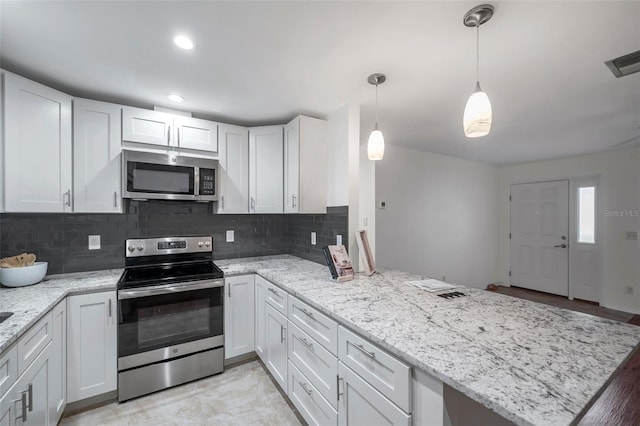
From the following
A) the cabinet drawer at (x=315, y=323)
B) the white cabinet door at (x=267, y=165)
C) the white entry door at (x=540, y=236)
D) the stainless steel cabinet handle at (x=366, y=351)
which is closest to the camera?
the stainless steel cabinet handle at (x=366, y=351)

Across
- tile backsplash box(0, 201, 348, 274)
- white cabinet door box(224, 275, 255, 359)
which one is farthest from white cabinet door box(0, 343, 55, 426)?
white cabinet door box(224, 275, 255, 359)

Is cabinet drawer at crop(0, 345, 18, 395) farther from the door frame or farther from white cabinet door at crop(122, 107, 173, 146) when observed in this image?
the door frame

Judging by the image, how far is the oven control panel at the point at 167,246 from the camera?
2.43 m

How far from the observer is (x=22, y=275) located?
182 cm

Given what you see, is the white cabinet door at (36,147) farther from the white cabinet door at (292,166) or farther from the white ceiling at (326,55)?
the white cabinet door at (292,166)

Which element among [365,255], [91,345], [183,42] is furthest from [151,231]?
[365,255]

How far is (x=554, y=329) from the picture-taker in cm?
122

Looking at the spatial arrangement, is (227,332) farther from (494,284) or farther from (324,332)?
(494,284)

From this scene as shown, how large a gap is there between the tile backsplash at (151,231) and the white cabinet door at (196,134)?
23.1 inches

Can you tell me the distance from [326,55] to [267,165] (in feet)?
4.38

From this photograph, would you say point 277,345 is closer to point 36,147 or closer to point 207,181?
point 207,181

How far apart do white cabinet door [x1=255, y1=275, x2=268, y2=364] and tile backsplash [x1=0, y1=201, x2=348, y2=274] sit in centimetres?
66

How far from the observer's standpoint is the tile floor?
72.2 inches

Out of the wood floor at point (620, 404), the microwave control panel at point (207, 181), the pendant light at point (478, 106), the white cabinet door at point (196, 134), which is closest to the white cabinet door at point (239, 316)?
the microwave control panel at point (207, 181)
